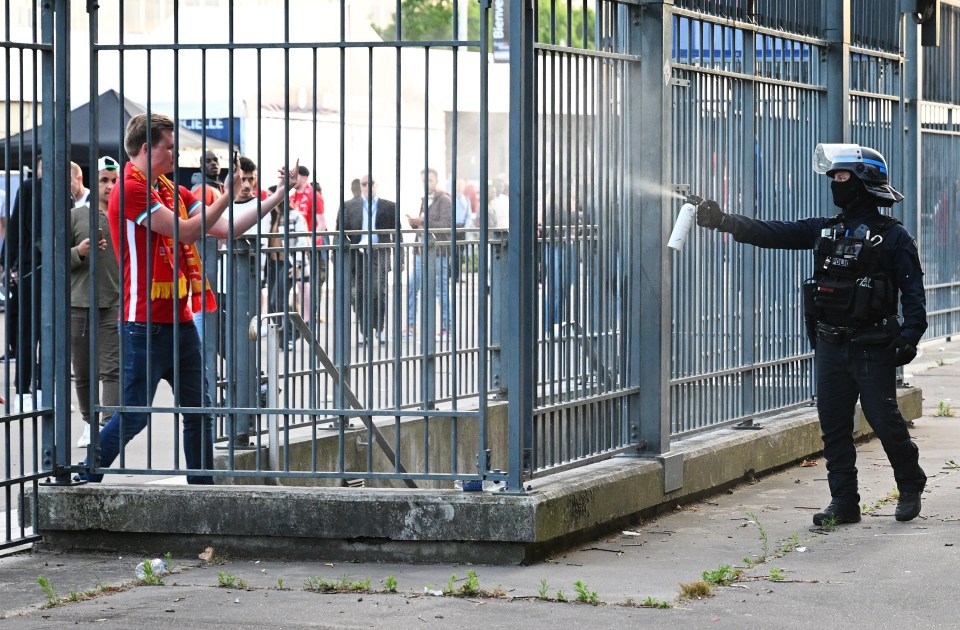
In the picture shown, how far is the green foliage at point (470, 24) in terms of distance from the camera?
7008 mm

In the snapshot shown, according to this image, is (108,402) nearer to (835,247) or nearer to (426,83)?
(426,83)

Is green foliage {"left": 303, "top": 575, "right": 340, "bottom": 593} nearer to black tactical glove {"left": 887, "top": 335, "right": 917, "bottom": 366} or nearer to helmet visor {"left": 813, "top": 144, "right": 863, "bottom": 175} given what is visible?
black tactical glove {"left": 887, "top": 335, "right": 917, "bottom": 366}

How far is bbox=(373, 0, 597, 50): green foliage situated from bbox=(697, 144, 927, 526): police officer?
1088mm

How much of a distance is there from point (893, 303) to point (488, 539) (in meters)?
2.37

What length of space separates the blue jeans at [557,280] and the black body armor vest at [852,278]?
1.28 m

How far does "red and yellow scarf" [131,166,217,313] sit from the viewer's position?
23.9ft

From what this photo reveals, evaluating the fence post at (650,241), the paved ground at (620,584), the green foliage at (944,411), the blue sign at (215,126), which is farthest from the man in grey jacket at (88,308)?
the blue sign at (215,126)

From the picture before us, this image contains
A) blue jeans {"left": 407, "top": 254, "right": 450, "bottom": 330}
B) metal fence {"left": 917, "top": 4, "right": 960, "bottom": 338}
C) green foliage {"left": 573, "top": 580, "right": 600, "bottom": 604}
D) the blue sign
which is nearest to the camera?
green foliage {"left": 573, "top": 580, "right": 600, "bottom": 604}

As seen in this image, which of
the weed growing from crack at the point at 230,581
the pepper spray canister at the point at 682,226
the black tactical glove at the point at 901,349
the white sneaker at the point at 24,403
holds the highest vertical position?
the pepper spray canister at the point at 682,226

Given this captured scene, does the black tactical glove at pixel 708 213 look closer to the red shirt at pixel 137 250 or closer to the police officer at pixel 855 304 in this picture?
the police officer at pixel 855 304

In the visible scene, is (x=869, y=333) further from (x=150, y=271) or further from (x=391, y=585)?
(x=150, y=271)

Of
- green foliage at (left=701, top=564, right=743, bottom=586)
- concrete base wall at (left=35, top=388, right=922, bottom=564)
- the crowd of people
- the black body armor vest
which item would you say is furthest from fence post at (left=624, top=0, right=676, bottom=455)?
green foliage at (left=701, top=564, right=743, bottom=586)

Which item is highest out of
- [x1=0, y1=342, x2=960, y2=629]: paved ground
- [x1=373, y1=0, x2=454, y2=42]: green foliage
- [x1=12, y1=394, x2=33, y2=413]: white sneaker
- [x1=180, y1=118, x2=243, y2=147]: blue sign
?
[x1=373, y1=0, x2=454, y2=42]: green foliage

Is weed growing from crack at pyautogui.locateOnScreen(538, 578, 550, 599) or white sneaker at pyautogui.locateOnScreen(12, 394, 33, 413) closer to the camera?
weed growing from crack at pyautogui.locateOnScreen(538, 578, 550, 599)
